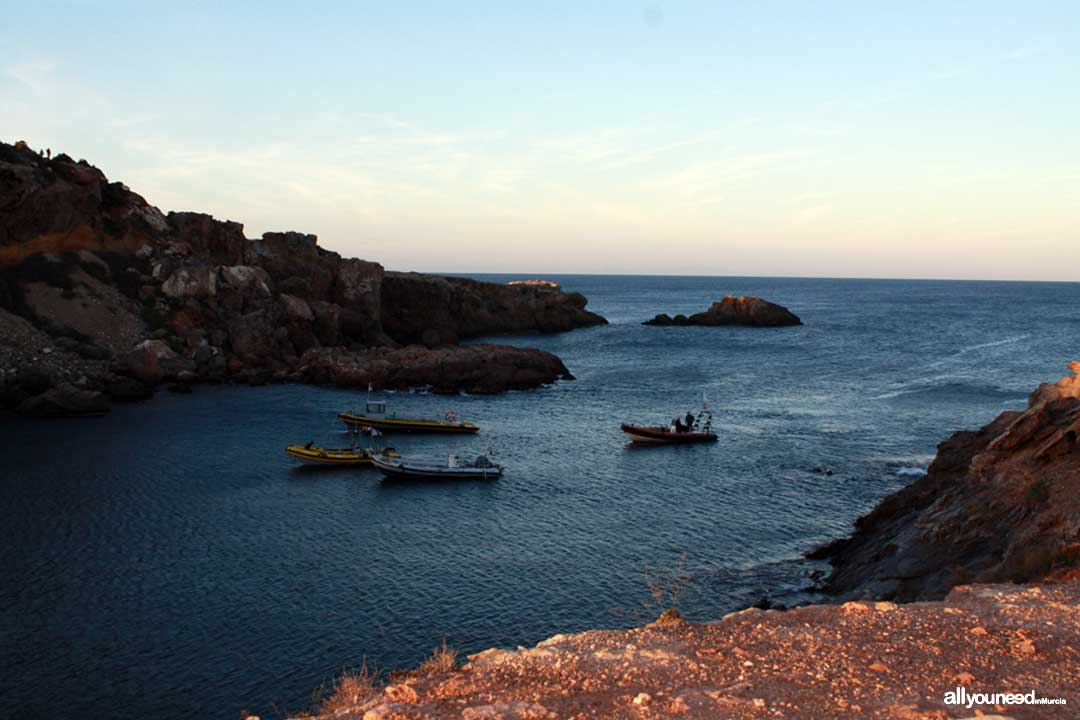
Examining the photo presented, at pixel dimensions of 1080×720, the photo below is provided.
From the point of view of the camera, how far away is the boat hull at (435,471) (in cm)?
4641

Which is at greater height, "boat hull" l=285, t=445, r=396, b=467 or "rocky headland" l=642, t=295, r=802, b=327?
"rocky headland" l=642, t=295, r=802, b=327

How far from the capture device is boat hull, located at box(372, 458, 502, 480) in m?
46.4

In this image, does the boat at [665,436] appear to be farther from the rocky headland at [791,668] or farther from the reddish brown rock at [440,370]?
the rocky headland at [791,668]

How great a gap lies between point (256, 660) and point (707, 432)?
38.8 m

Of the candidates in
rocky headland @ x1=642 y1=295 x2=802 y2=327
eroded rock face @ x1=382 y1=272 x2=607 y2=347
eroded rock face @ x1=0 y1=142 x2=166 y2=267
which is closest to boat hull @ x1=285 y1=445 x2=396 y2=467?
eroded rock face @ x1=0 y1=142 x2=166 y2=267

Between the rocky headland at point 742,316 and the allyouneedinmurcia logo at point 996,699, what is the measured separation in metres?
139

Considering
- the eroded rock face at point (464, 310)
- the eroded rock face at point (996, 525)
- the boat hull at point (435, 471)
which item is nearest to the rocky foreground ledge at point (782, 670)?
the eroded rock face at point (996, 525)

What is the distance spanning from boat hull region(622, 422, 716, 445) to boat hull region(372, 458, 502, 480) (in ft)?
42.3

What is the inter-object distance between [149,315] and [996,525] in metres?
75.7

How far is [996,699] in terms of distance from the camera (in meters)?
11.8

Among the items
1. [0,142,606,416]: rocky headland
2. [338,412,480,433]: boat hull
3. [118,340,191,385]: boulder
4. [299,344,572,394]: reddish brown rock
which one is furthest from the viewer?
[299,344,572,394]: reddish brown rock

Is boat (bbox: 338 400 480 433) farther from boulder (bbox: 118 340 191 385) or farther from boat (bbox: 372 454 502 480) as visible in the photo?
boulder (bbox: 118 340 191 385)

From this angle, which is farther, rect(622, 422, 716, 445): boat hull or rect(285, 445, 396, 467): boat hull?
rect(622, 422, 716, 445): boat hull

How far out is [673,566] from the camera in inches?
1289
